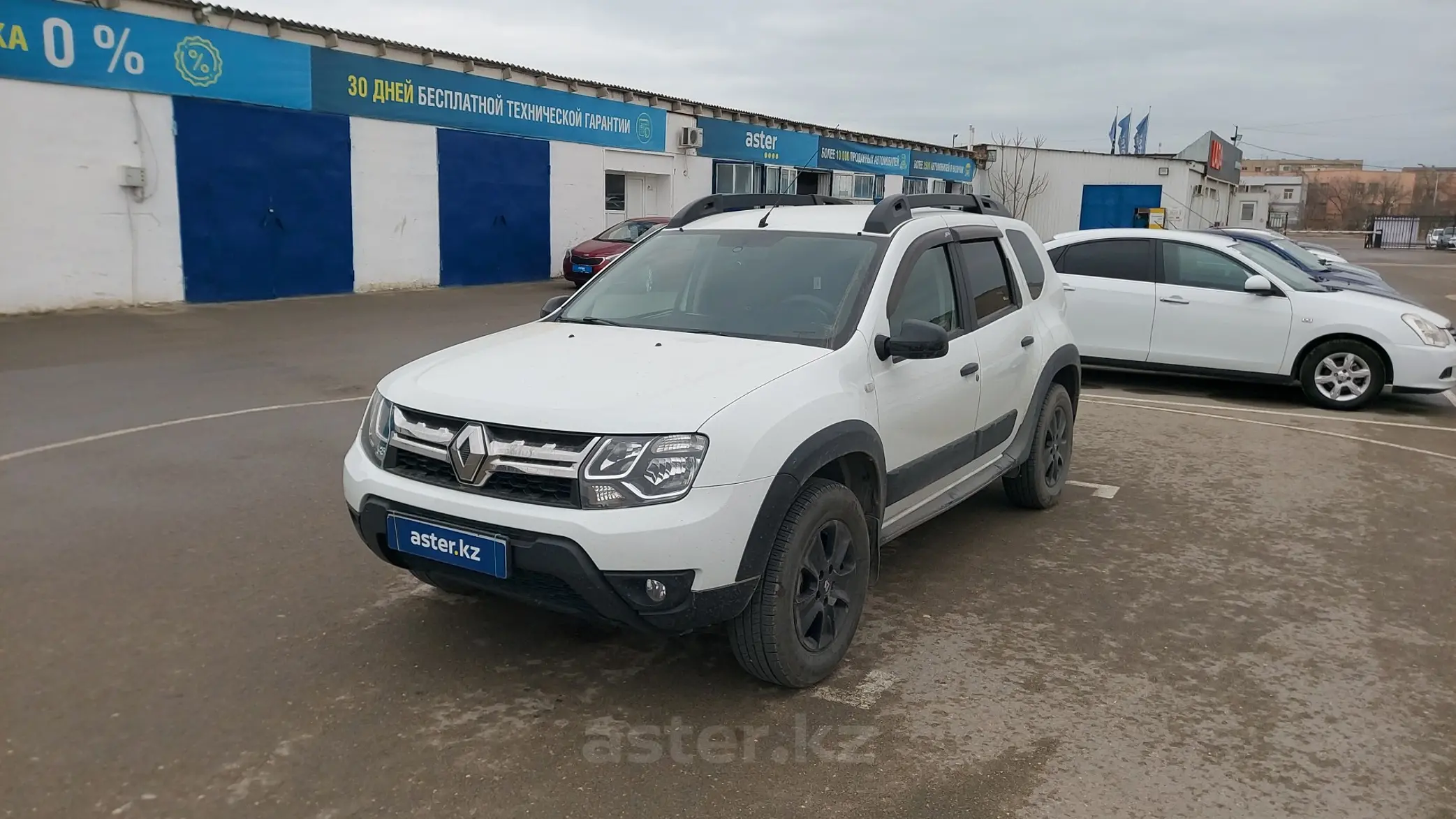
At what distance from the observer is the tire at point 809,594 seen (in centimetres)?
354

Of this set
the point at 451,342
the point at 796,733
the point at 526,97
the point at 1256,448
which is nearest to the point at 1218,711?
the point at 796,733

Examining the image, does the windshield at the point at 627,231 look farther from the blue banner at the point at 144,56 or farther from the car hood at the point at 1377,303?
the car hood at the point at 1377,303

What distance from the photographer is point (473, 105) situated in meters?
20.8

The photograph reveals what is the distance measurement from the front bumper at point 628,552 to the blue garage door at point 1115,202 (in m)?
40.1

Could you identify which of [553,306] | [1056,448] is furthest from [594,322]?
[1056,448]

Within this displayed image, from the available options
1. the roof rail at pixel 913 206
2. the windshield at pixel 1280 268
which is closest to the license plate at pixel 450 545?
the roof rail at pixel 913 206

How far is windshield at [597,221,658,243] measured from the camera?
20953 mm

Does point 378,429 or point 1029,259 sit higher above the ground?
point 1029,259

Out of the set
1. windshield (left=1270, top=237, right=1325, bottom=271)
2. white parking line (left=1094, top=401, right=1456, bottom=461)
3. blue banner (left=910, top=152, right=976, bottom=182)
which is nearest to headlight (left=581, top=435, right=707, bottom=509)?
white parking line (left=1094, top=401, right=1456, bottom=461)

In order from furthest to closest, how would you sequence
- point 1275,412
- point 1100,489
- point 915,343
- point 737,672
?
point 1275,412 < point 1100,489 < point 915,343 < point 737,672

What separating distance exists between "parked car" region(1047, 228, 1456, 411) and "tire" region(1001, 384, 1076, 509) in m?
4.37

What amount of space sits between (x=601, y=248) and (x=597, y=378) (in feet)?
56.2

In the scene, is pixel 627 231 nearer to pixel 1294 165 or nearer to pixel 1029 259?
pixel 1029 259

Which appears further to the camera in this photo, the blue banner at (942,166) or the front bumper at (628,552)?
the blue banner at (942,166)
